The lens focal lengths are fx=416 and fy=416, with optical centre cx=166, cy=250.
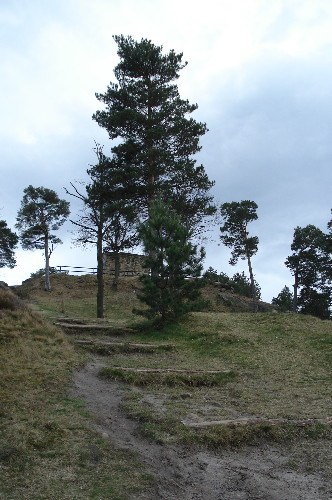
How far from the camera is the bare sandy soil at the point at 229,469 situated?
525cm

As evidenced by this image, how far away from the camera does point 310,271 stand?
3925 cm

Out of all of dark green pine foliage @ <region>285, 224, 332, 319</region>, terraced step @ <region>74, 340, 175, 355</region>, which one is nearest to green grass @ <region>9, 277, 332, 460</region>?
terraced step @ <region>74, 340, 175, 355</region>

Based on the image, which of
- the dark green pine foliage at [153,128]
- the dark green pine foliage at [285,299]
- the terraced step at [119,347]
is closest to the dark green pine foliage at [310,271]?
the dark green pine foliage at [285,299]

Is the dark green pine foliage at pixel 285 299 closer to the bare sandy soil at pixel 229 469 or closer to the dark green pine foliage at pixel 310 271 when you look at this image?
the dark green pine foliage at pixel 310 271

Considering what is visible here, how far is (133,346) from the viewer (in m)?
14.2

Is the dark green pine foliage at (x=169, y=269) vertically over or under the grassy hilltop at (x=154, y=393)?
over

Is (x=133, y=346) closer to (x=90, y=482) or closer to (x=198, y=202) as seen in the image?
(x=90, y=482)

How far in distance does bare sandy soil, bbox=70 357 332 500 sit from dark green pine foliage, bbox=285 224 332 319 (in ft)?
110

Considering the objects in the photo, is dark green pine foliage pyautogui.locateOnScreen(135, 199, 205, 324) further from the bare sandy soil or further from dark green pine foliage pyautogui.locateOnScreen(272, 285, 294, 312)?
dark green pine foliage pyautogui.locateOnScreen(272, 285, 294, 312)

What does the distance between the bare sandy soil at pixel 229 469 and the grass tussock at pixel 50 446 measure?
12.8 inches

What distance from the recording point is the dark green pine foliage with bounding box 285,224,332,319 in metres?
38.3

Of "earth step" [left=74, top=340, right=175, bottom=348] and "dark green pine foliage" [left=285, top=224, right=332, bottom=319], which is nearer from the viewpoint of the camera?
"earth step" [left=74, top=340, right=175, bottom=348]

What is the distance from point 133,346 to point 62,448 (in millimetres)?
8223

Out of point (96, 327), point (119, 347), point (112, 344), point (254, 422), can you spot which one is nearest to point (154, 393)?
point (254, 422)
